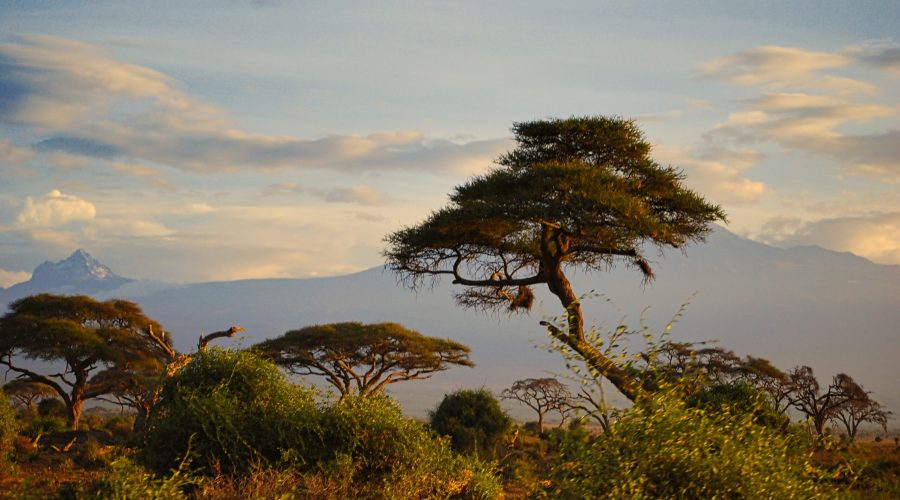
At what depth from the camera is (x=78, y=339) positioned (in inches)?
1430

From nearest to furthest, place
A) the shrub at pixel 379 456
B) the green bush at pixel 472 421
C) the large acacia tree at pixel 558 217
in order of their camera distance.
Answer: the shrub at pixel 379 456 < the large acacia tree at pixel 558 217 < the green bush at pixel 472 421

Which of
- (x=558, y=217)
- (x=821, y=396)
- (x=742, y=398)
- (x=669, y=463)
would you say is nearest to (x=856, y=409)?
(x=821, y=396)

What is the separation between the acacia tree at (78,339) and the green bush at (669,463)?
30203 mm

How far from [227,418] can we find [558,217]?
1100 cm

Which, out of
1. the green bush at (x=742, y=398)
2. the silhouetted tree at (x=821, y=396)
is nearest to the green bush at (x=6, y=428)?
the green bush at (x=742, y=398)

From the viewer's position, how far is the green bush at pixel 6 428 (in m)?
20.8

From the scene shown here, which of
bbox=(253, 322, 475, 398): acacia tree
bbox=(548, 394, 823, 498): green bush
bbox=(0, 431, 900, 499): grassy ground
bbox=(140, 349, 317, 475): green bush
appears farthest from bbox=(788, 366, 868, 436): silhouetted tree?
bbox=(548, 394, 823, 498): green bush

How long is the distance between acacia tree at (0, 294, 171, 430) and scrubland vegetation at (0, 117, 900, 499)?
3.5 inches

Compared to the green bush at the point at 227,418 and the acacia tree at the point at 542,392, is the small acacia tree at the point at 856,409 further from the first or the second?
the green bush at the point at 227,418

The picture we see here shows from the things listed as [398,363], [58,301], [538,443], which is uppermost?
[58,301]

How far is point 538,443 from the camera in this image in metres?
30.9

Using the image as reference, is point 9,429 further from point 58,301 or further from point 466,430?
point 58,301

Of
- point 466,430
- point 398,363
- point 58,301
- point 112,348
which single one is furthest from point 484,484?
point 58,301

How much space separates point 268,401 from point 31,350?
83.2ft
